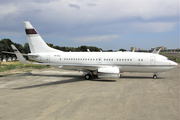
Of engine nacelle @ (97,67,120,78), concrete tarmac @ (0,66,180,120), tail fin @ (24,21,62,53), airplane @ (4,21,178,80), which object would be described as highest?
tail fin @ (24,21,62,53)

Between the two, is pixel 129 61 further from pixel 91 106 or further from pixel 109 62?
pixel 91 106

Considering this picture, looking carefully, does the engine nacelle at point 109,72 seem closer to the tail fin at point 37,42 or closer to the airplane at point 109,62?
the airplane at point 109,62

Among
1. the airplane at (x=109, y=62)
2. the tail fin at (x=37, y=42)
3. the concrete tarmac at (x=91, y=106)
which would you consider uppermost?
the tail fin at (x=37, y=42)

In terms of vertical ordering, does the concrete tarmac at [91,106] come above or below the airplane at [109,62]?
below

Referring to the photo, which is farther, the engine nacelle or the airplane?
the airplane

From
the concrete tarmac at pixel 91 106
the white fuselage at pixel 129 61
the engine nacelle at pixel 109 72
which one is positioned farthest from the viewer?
the white fuselage at pixel 129 61

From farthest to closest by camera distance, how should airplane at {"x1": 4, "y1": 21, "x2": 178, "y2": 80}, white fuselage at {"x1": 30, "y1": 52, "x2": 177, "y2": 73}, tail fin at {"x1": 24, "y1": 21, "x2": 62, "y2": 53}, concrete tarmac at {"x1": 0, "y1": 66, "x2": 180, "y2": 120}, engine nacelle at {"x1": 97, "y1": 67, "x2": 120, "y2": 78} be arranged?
tail fin at {"x1": 24, "y1": 21, "x2": 62, "y2": 53} < white fuselage at {"x1": 30, "y1": 52, "x2": 177, "y2": 73} < airplane at {"x1": 4, "y1": 21, "x2": 178, "y2": 80} < engine nacelle at {"x1": 97, "y1": 67, "x2": 120, "y2": 78} < concrete tarmac at {"x1": 0, "y1": 66, "x2": 180, "y2": 120}

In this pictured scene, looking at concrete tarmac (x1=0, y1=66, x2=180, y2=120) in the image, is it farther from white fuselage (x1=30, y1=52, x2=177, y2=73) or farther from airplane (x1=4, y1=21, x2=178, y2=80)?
white fuselage (x1=30, y1=52, x2=177, y2=73)

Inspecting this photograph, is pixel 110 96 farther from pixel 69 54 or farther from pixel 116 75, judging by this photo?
pixel 69 54

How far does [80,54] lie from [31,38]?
303 inches

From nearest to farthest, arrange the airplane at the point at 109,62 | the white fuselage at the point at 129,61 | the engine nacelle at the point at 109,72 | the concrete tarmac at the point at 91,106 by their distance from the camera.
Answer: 1. the concrete tarmac at the point at 91,106
2. the engine nacelle at the point at 109,72
3. the airplane at the point at 109,62
4. the white fuselage at the point at 129,61

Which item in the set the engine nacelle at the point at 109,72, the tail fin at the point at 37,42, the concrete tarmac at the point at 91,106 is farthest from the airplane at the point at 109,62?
the concrete tarmac at the point at 91,106

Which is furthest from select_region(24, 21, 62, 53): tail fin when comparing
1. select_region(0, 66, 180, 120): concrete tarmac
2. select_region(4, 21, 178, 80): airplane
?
select_region(0, 66, 180, 120): concrete tarmac

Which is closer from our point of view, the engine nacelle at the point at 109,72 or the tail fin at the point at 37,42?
the engine nacelle at the point at 109,72
